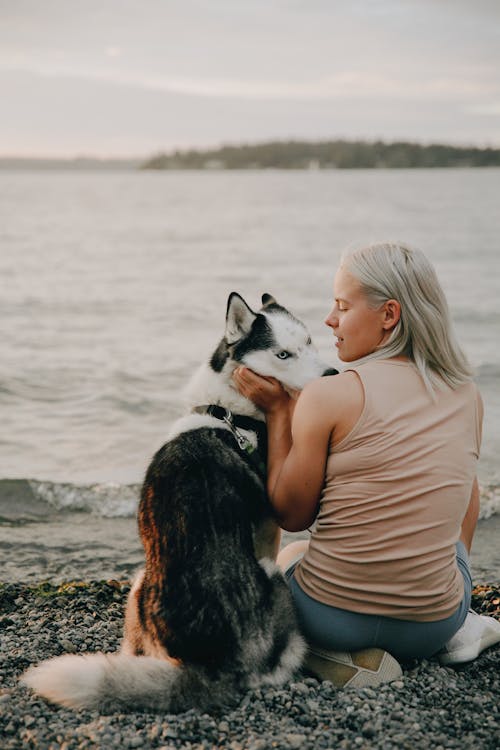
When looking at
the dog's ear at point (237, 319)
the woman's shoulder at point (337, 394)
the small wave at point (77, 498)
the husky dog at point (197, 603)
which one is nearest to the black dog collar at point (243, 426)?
the husky dog at point (197, 603)

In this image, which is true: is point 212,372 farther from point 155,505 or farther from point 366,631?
point 366,631

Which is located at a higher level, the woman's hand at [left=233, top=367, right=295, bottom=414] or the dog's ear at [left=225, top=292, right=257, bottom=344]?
the dog's ear at [left=225, top=292, right=257, bottom=344]

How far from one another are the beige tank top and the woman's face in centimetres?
18

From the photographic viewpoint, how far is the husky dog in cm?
314

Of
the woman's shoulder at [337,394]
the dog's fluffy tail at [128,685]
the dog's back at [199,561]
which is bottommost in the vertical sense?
the dog's fluffy tail at [128,685]

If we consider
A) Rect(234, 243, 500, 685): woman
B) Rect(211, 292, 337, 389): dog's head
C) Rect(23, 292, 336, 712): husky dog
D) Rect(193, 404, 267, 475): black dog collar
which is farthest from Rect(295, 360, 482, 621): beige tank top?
Rect(211, 292, 337, 389): dog's head

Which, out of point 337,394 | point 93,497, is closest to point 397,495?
point 337,394

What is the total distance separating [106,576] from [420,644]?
3.09m

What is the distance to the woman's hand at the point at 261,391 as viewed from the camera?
395 centimetres

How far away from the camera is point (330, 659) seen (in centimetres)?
351

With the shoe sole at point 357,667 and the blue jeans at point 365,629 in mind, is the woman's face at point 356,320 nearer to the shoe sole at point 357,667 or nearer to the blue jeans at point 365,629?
the blue jeans at point 365,629

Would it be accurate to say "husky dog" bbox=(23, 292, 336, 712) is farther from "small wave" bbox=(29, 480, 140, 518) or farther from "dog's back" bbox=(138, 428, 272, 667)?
"small wave" bbox=(29, 480, 140, 518)

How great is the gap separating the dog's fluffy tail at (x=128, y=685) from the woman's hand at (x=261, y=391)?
1344mm

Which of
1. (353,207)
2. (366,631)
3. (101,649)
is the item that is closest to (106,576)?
(101,649)
